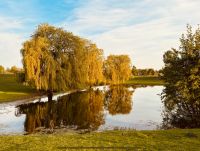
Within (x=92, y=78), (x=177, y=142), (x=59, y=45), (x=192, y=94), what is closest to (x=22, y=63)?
(x=59, y=45)

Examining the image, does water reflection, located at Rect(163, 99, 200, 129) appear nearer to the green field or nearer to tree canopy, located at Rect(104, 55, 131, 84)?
the green field

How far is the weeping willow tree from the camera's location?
169ft

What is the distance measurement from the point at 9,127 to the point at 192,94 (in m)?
14.6

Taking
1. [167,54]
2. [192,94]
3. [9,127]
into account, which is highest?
[167,54]

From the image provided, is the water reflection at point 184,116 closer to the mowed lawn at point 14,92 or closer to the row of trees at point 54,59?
the mowed lawn at point 14,92

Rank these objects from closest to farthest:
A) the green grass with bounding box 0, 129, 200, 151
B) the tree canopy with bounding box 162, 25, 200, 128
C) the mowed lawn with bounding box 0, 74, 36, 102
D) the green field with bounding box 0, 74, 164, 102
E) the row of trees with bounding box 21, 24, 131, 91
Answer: the green grass with bounding box 0, 129, 200, 151, the tree canopy with bounding box 162, 25, 200, 128, the mowed lawn with bounding box 0, 74, 36, 102, the green field with bounding box 0, 74, 164, 102, the row of trees with bounding box 21, 24, 131, 91

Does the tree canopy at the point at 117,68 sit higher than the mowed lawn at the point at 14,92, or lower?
higher

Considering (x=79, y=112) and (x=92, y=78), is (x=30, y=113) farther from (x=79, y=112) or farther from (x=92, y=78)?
(x=92, y=78)

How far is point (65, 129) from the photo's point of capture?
977 inches

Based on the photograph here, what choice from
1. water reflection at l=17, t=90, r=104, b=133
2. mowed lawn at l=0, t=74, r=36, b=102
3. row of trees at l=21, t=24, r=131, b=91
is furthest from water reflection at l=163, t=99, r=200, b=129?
row of trees at l=21, t=24, r=131, b=91

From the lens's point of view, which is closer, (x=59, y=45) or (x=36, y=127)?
(x=36, y=127)

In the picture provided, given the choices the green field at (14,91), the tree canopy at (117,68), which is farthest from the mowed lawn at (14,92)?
the tree canopy at (117,68)

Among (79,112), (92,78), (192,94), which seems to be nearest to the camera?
(192,94)

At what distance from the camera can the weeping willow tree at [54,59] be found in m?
51.5
